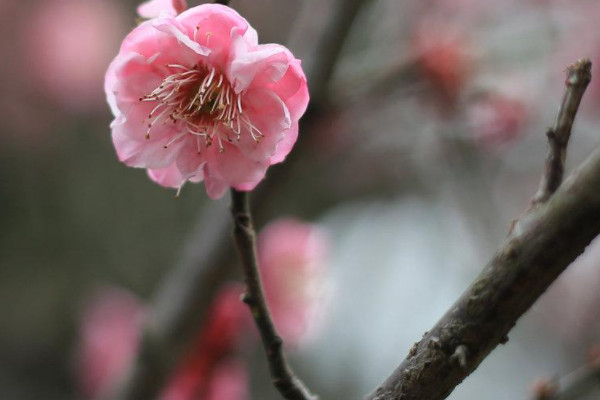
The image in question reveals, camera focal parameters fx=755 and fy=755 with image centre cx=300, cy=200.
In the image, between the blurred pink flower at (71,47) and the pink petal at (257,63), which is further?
the blurred pink flower at (71,47)

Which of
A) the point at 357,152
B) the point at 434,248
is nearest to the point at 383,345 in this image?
the point at 434,248

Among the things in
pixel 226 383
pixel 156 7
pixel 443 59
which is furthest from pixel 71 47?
pixel 156 7

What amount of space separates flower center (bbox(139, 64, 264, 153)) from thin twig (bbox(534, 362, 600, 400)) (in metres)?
0.31

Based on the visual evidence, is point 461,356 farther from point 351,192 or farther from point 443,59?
point 351,192

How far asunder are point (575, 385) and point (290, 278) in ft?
2.15

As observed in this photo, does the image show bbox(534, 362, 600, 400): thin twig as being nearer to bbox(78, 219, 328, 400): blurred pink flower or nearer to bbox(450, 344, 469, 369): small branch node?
bbox(450, 344, 469, 369): small branch node

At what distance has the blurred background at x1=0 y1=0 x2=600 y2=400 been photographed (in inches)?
56.8

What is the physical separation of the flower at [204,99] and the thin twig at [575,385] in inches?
11.3

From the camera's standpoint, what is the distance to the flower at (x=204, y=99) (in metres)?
0.53

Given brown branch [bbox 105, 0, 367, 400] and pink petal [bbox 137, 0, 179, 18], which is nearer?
pink petal [bbox 137, 0, 179, 18]

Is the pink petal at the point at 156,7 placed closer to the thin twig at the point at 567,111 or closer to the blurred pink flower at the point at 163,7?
the blurred pink flower at the point at 163,7

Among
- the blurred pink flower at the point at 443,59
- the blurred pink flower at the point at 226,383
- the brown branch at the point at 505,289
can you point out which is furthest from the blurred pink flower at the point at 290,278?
the brown branch at the point at 505,289

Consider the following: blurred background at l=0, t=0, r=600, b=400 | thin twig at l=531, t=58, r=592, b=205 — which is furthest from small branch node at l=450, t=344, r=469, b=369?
blurred background at l=0, t=0, r=600, b=400

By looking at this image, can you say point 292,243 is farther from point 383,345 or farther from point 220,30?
point 383,345
